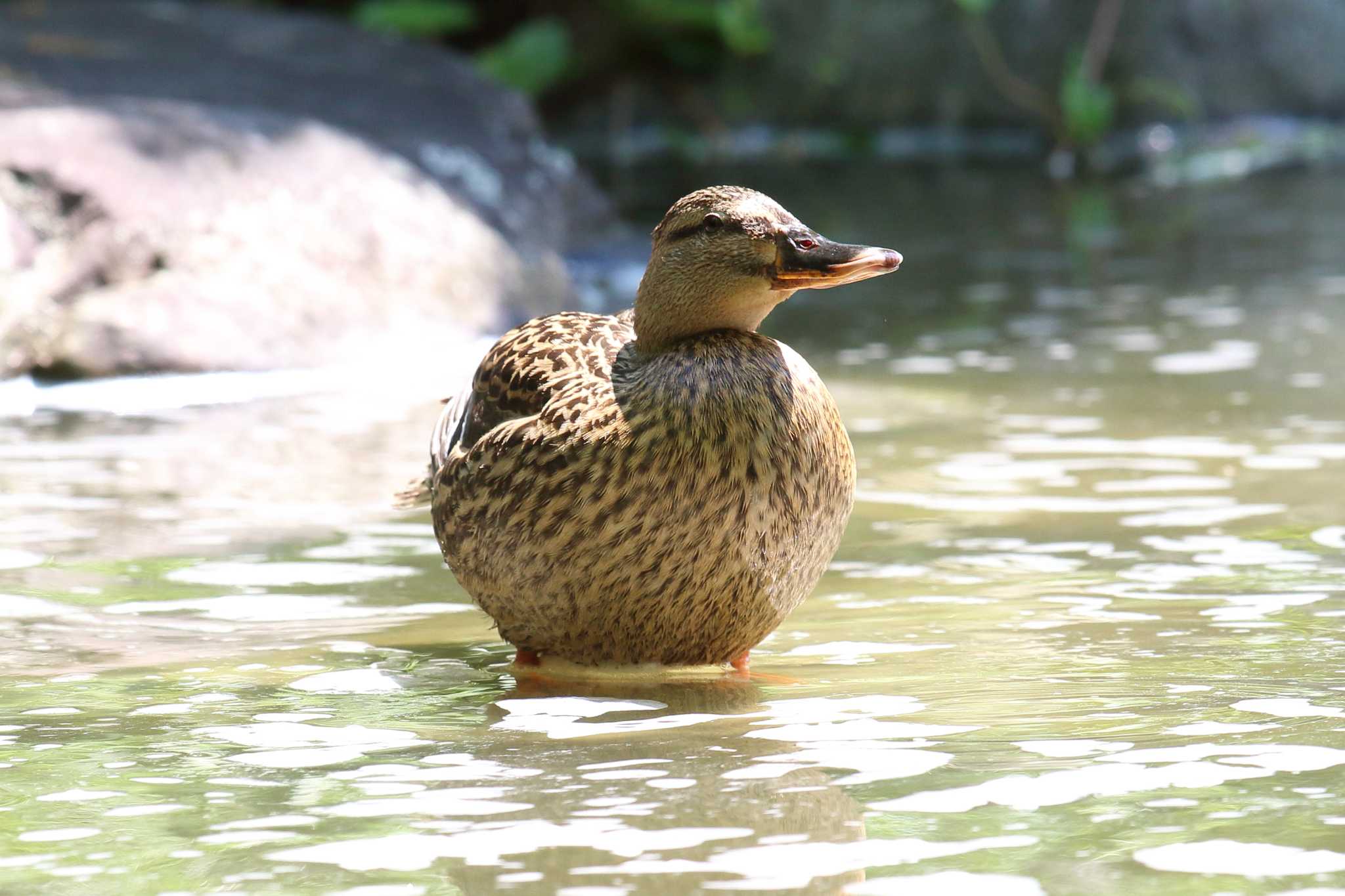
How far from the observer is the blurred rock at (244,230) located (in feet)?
28.1

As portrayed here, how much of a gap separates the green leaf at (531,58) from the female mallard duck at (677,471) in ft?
50.5

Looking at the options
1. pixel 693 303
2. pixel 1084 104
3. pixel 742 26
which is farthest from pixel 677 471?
pixel 742 26

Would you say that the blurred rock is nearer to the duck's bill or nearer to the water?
the water

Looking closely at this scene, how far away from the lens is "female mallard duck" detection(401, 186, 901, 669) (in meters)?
4.01

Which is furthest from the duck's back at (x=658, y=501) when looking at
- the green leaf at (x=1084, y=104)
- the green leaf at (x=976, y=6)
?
A: the green leaf at (x=976, y=6)

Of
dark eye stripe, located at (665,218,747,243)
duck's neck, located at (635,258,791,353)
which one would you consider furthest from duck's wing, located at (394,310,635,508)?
dark eye stripe, located at (665,218,747,243)

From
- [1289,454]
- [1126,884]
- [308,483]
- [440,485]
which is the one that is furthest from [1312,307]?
[1126,884]

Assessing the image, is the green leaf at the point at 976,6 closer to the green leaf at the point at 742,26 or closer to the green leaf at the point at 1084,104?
the green leaf at the point at 1084,104

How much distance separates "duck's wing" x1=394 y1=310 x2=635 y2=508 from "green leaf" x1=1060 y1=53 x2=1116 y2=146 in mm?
14351

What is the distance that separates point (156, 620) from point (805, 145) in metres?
16.4

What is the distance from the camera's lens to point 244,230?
363 inches

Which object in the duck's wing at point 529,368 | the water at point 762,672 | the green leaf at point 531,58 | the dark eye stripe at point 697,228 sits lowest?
the water at point 762,672

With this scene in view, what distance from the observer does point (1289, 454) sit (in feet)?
21.7

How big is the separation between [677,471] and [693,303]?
18.7 inches
